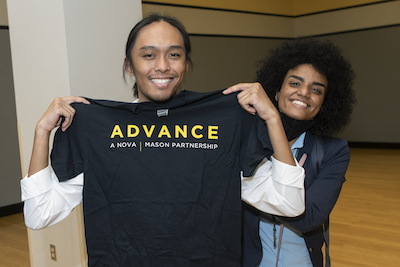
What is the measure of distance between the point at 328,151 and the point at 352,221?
2801 millimetres

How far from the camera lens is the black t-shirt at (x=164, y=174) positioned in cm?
131

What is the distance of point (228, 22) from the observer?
307 inches

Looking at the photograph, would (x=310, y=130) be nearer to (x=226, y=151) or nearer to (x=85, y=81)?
(x=226, y=151)

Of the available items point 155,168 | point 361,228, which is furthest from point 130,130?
point 361,228

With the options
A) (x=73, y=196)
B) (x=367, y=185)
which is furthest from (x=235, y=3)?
(x=73, y=196)

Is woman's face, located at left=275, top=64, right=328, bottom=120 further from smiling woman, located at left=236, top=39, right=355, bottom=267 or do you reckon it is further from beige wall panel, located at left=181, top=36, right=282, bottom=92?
beige wall panel, located at left=181, top=36, right=282, bottom=92

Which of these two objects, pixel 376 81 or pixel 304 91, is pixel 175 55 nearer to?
pixel 304 91

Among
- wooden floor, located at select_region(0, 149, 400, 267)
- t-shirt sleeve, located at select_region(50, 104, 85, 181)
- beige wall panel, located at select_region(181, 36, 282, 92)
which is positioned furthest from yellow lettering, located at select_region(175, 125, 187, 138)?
beige wall panel, located at select_region(181, 36, 282, 92)

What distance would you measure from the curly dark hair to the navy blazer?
0.53 ft

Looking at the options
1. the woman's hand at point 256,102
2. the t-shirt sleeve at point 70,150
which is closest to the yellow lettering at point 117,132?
the t-shirt sleeve at point 70,150

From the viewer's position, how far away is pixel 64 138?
1.40 meters

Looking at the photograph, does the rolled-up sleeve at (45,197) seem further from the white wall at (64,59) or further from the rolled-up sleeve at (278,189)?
the white wall at (64,59)

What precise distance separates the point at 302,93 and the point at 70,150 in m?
0.96

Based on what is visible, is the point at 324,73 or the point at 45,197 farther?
the point at 324,73
